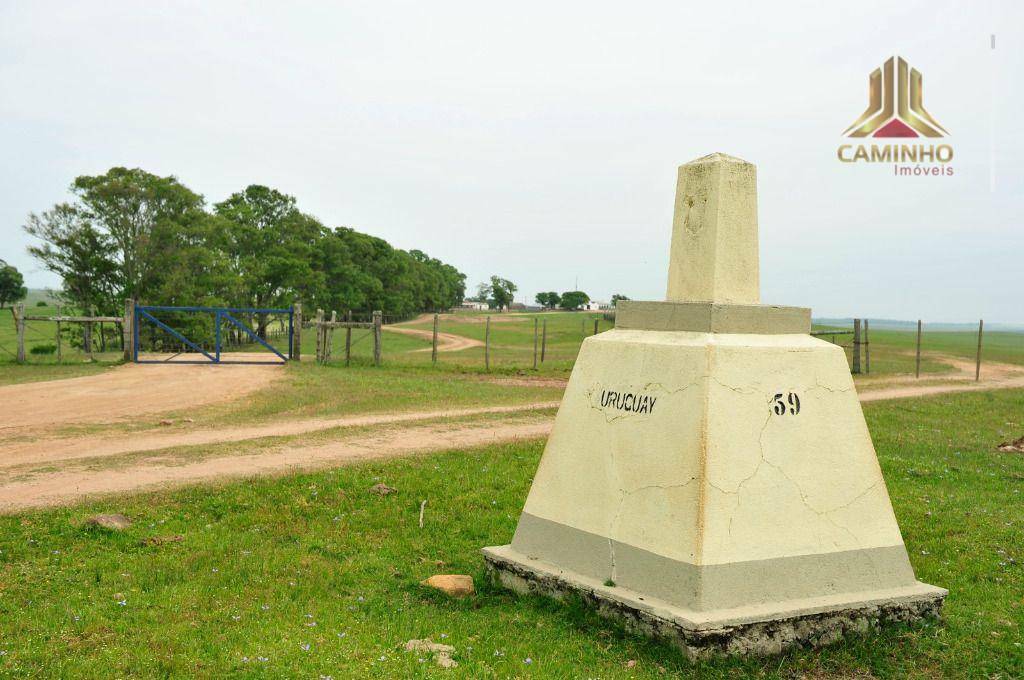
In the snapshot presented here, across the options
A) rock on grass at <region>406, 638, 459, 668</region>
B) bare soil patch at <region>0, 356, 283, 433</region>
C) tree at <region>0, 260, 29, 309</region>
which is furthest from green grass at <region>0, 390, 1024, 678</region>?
tree at <region>0, 260, 29, 309</region>

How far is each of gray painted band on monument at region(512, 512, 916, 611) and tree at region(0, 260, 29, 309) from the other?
7755cm

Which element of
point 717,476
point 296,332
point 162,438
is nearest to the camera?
point 717,476

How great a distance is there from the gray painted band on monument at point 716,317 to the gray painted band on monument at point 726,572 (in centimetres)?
158

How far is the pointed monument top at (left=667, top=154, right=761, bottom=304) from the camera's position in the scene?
5.68m

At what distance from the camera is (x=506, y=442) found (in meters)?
12.5

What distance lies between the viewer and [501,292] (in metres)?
140

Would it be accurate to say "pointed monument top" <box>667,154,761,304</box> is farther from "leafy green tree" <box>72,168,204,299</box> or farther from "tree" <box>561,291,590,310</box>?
"tree" <box>561,291,590,310</box>

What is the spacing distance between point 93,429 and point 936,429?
15.5 metres

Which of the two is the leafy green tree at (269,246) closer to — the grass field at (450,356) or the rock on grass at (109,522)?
the grass field at (450,356)

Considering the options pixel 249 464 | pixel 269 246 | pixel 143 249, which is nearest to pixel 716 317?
pixel 249 464

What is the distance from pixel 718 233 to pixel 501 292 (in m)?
134

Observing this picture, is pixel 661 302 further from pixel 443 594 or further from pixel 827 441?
pixel 443 594

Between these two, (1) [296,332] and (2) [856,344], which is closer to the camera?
(1) [296,332]

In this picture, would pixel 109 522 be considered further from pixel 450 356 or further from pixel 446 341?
pixel 446 341
